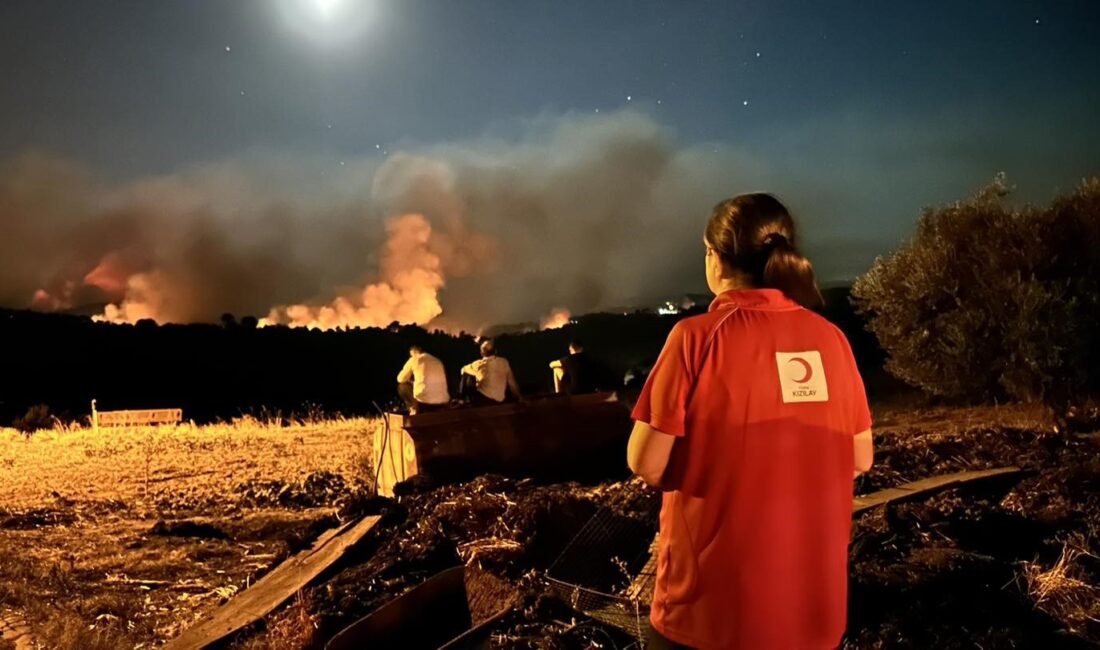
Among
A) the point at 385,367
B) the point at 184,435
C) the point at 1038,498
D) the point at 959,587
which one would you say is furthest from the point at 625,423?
the point at 385,367

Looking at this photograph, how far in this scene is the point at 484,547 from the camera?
238 inches

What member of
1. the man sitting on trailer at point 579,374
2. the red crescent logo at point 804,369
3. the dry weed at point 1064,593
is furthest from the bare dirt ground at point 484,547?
the man sitting on trailer at point 579,374

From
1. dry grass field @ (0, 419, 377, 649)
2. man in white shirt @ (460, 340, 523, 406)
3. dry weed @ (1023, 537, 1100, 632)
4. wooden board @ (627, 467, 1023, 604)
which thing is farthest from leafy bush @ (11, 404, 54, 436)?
dry weed @ (1023, 537, 1100, 632)

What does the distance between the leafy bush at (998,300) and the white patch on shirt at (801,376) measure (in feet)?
36.6

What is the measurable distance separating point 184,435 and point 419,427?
10.2 meters

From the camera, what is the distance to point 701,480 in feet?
6.79

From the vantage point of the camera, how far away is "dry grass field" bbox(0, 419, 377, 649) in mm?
6602

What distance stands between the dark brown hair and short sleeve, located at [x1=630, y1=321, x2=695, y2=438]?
0.97 feet

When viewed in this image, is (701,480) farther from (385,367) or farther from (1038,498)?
(385,367)

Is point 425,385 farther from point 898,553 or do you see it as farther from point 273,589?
point 898,553

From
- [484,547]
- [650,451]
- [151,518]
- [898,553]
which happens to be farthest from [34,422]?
[650,451]

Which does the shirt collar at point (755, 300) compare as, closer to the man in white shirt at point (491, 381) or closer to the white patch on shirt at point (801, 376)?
the white patch on shirt at point (801, 376)

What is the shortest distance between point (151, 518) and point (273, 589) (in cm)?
494

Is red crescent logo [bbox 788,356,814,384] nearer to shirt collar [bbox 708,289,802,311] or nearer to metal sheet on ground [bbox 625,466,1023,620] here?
shirt collar [bbox 708,289,802,311]
